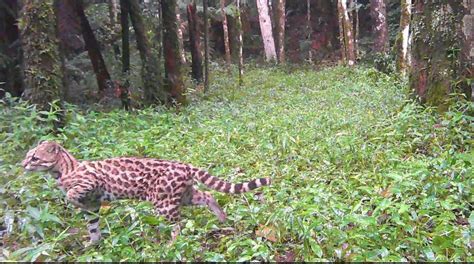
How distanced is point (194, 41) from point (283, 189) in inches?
588

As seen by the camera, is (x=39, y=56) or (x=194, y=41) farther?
(x=194, y=41)

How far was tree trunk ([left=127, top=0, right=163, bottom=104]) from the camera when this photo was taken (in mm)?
13055

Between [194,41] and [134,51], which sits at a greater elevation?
[194,41]

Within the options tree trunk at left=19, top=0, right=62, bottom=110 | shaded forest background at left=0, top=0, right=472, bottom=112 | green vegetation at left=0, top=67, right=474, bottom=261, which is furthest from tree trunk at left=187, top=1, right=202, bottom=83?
tree trunk at left=19, top=0, right=62, bottom=110

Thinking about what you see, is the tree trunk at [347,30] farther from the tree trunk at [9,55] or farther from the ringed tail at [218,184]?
the ringed tail at [218,184]

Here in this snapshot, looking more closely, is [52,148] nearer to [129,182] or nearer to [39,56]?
[129,182]

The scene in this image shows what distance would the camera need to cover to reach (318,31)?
104ft

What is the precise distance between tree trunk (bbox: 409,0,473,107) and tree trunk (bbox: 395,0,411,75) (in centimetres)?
762

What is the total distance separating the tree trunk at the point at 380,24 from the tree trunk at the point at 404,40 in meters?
5.22

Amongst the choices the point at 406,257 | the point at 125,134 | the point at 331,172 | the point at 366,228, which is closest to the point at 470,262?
the point at 406,257

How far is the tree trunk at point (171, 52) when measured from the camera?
1379cm

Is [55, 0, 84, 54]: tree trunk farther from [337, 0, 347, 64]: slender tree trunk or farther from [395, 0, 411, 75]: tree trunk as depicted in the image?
[337, 0, 347, 64]: slender tree trunk

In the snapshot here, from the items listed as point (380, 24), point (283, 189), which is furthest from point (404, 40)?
point (283, 189)

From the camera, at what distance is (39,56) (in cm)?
930
